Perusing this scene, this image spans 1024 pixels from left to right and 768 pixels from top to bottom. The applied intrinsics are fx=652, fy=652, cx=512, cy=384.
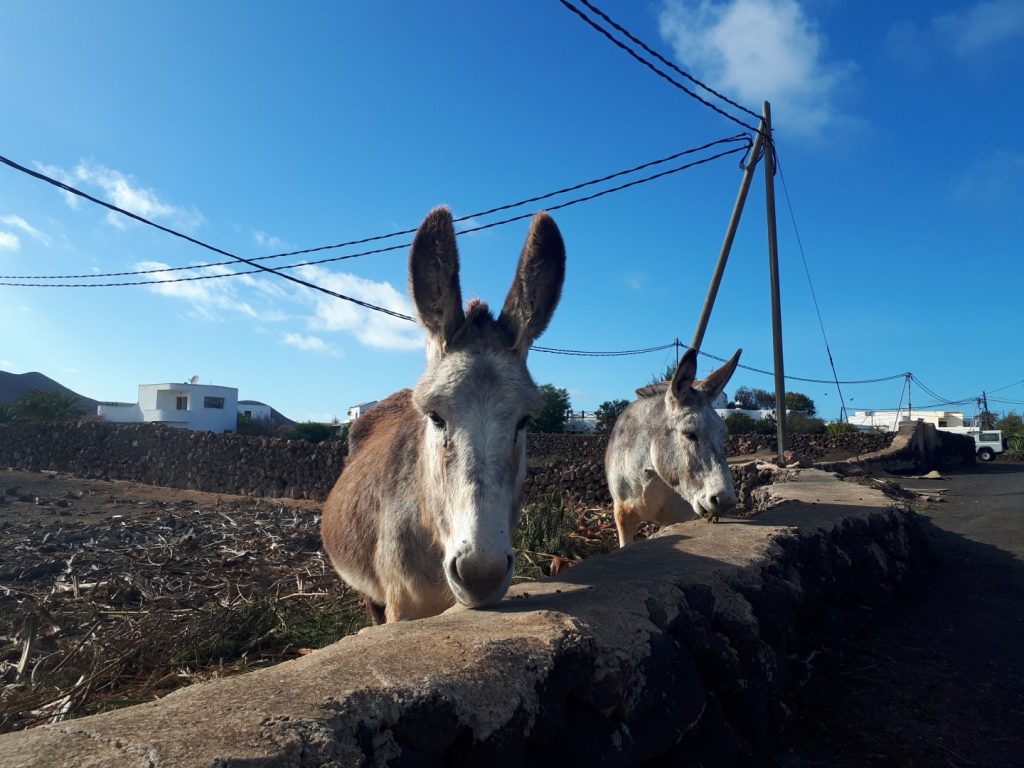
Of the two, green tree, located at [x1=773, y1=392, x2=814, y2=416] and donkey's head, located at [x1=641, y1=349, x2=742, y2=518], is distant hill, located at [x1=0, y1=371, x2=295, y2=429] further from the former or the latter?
donkey's head, located at [x1=641, y1=349, x2=742, y2=518]

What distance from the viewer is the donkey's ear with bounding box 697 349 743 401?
642 centimetres

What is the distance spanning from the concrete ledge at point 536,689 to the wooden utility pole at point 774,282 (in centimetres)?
1209

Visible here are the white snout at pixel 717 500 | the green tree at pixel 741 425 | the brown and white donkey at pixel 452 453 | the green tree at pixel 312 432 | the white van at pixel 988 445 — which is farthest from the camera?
the green tree at pixel 312 432

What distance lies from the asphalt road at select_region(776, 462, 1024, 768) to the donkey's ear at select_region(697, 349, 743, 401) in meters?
2.34

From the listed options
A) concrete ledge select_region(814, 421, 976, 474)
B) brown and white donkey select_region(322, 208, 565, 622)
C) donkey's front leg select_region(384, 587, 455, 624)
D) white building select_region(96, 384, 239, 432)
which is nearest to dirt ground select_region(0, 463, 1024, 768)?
donkey's front leg select_region(384, 587, 455, 624)

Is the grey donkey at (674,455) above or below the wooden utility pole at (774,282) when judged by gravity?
below

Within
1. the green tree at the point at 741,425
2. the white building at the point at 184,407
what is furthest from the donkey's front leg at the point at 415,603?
the white building at the point at 184,407

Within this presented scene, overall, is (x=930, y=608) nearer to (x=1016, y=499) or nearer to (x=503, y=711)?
(x=503, y=711)

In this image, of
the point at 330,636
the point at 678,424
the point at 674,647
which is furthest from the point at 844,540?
the point at 330,636

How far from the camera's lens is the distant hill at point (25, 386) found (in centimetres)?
7069

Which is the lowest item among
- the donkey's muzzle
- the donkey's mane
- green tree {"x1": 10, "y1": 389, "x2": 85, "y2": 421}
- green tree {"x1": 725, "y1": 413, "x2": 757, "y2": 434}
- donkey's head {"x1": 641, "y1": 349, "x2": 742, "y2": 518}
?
the donkey's muzzle

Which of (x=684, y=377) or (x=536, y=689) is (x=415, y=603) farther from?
(x=684, y=377)

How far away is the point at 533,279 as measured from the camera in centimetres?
296

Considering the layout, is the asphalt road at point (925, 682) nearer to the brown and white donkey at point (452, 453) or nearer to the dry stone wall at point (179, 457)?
the brown and white donkey at point (452, 453)
